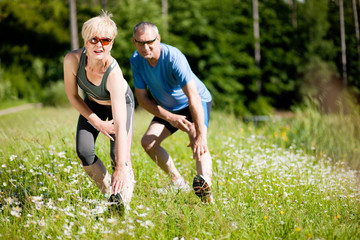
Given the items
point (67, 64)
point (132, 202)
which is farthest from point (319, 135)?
point (67, 64)

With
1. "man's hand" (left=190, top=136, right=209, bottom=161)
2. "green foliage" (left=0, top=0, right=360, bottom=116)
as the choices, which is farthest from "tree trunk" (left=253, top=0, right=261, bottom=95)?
"man's hand" (left=190, top=136, right=209, bottom=161)

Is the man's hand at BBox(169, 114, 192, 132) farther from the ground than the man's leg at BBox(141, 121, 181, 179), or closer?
farther from the ground

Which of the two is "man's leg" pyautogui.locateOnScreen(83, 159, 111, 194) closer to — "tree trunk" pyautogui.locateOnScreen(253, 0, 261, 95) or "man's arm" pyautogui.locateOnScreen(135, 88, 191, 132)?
"man's arm" pyautogui.locateOnScreen(135, 88, 191, 132)

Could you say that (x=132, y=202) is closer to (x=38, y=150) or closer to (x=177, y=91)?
(x=177, y=91)

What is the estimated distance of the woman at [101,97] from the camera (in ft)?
8.72

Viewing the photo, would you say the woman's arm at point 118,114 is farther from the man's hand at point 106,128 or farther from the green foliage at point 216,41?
the green foliage at point 216,41

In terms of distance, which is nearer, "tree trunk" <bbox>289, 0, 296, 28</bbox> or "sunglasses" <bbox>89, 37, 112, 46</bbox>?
"sunglasses" <bbox>89, 37, 112, 46</bbox>

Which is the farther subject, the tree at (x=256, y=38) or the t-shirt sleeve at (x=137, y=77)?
the tree at (x=256, y=38)

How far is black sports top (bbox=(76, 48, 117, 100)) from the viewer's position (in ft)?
9.09

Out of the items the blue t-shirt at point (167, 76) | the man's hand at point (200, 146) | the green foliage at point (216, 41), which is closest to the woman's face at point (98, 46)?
the blue t-shirt at point (167, 76)

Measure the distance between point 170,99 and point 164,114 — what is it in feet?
0.67

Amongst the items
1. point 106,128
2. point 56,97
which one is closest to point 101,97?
point 106,128

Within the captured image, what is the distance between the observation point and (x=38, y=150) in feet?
13.7

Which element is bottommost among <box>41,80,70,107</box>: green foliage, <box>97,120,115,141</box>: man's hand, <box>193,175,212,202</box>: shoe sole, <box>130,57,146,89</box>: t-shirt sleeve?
<box>41,80,70,107</box>: green foliage
